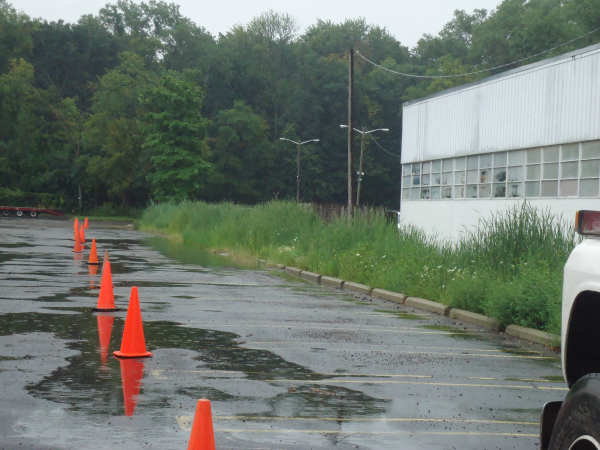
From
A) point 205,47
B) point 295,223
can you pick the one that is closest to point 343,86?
point 205,47

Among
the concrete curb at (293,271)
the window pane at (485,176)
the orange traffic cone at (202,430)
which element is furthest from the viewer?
the window pane at (485,176)

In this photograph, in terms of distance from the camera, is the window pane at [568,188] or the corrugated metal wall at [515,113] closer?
the corrugated metal wall at [515,113]

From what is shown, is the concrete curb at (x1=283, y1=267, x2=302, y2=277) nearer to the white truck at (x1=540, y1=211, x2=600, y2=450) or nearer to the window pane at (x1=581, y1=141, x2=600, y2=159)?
the window pane at (x1=581, y1=141, x2=600, y2=159)

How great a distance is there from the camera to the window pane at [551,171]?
93.2ft

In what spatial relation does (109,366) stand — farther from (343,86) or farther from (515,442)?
(343,86)

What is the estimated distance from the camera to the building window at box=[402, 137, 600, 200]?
88.0 ft

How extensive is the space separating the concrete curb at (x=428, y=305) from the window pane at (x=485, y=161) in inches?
738

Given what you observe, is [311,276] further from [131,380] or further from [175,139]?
[175,139]

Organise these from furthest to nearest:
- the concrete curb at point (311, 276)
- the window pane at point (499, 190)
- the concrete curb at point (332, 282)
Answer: the window pane at point (499, 190)
the concrete curb at point (311, 276)
the concrete curb at point (332, 282)

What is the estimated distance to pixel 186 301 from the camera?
14906 mm

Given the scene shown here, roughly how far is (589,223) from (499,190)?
2932 cm

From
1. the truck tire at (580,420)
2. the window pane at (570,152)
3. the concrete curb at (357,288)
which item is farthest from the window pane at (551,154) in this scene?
the truck tire at (580,420)

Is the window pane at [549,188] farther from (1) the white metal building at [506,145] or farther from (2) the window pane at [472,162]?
(2) the window pane at [472,162]

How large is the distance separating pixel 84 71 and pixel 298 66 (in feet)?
87.6
